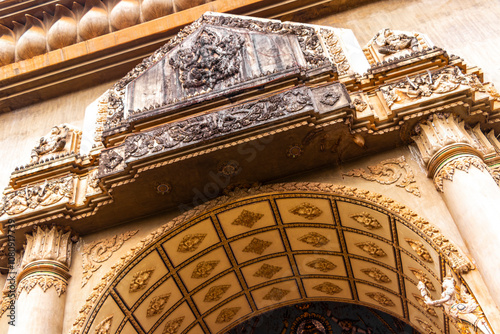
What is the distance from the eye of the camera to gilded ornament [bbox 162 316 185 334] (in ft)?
30.2

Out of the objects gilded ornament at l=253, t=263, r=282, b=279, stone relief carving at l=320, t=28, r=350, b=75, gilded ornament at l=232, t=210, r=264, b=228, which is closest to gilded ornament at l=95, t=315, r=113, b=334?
gilded ornament at l=232, t=210, r=264, b=228

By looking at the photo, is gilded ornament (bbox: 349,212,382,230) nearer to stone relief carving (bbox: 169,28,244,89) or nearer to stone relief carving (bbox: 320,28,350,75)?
stone relief carving (bbox: 320,28,350,75)

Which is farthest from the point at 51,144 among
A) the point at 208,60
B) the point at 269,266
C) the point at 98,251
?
the point at 269,266

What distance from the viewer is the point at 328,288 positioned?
32.6 ft

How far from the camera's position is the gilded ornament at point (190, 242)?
28.3 feet

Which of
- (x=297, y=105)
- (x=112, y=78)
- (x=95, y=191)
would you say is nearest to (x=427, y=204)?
(x=297, y=105)

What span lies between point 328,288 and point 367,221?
2465mm

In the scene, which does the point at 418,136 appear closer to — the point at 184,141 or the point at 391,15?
the point at 184,141

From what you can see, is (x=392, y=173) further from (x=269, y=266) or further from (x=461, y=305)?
(x=269, y=266)

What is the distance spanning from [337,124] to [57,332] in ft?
16.6

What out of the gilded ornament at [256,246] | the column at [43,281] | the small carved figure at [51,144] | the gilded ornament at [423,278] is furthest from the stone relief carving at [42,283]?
the gilded ornament at [423,278]

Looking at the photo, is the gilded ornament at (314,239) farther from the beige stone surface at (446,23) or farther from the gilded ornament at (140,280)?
the beige stone surface at (446,23)

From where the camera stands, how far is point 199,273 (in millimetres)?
9164

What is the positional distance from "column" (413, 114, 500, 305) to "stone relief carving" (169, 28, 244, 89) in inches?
130
